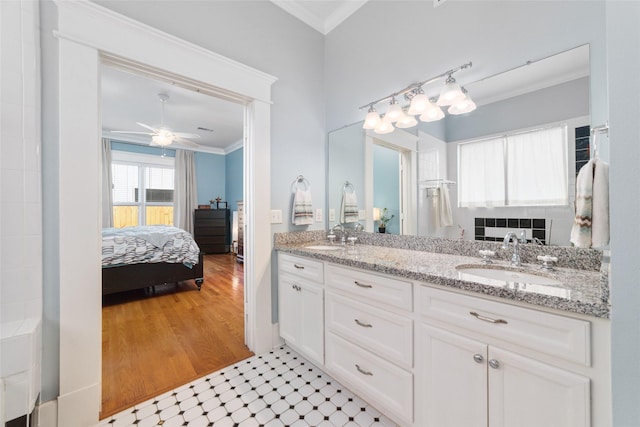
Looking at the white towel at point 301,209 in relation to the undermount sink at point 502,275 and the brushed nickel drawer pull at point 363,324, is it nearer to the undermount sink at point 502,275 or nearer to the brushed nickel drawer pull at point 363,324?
the brushed nickel drawer pull at point 363,324

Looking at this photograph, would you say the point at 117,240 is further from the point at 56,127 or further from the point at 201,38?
the point at 201,38

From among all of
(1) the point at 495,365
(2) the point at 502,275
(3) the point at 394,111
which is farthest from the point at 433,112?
(1) the point at 495,365

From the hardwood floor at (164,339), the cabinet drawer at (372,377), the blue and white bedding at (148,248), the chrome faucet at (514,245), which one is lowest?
the hardwood floor at (164,339)

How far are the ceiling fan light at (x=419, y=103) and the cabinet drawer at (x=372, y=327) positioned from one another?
1.25m

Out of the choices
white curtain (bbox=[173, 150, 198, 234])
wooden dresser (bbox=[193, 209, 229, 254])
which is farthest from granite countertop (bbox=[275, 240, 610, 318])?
white curtain (bbox=[173, 150, 198, 234])

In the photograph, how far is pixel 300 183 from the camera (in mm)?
2244

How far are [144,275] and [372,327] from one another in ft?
9.91

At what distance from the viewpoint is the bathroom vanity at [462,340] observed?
768 millimetres

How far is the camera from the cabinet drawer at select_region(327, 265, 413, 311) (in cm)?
118

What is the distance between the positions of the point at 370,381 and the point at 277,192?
144 centimetres

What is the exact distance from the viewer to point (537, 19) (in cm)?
125

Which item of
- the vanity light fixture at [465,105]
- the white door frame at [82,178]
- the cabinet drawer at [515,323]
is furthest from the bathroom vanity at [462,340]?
the white door frame at [82,178]

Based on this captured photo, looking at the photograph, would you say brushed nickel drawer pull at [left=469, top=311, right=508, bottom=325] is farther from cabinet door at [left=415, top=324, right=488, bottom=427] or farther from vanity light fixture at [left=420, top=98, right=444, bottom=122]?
vanity light fixture at [left=420, top=98, right=444, bottom=122]

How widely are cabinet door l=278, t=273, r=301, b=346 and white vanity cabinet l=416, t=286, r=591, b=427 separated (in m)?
Result: 0.93
